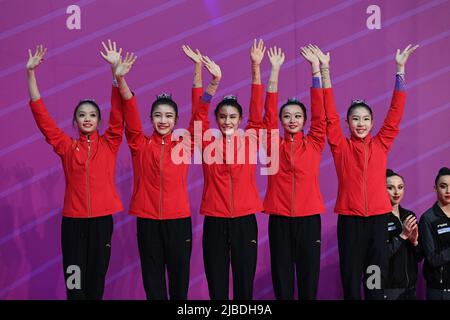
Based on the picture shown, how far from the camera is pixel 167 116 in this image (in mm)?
4039

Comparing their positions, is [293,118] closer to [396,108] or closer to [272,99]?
[272,99]

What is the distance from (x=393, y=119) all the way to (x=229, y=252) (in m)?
1.33

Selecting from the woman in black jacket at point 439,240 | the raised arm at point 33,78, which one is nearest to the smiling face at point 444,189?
the woman in black jacket at point 439,240

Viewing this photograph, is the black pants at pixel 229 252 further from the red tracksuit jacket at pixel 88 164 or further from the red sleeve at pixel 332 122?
the red sleeve at pixel 332 122

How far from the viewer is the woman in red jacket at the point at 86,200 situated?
12.8 feet

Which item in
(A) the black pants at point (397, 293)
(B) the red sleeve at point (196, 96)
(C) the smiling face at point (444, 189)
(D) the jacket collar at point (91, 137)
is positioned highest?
(B) the red sleeve at point (196, 96)

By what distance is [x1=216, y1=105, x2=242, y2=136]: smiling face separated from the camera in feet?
13.2

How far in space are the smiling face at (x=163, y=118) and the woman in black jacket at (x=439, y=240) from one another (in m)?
1.87

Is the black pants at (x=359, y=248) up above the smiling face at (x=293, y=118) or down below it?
below

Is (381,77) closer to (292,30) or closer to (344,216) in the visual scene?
(292,30)
